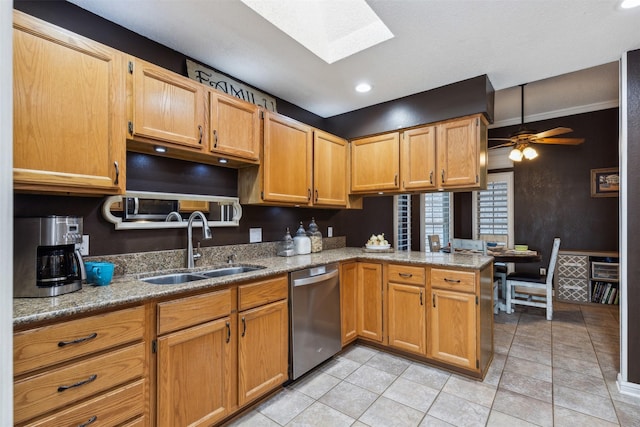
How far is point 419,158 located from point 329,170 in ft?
3.07

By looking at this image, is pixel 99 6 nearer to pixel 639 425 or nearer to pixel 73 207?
pixel 73 207

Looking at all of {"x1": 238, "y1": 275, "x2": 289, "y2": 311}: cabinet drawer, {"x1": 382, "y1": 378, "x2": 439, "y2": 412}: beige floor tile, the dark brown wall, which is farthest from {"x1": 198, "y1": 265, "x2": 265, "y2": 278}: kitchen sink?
the dark brown wall

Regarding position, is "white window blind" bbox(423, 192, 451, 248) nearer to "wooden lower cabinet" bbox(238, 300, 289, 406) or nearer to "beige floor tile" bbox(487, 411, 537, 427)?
"beige floor tile" bbox(487, 411, 537, 427)

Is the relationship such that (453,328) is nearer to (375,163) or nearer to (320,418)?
(320,418)

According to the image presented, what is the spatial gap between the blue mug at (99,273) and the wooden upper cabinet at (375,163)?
2.48m

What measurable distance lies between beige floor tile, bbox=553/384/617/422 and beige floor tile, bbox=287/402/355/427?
57.9 inches

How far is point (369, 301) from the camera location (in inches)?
116

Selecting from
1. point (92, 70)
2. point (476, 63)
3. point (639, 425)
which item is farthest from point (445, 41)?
point (639, 425)

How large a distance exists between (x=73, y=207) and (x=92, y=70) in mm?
782

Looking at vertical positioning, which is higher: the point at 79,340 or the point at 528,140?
the point at 528,140

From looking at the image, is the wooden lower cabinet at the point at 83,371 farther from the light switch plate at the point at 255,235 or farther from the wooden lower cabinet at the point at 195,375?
the light switch plate at the point at 255,235

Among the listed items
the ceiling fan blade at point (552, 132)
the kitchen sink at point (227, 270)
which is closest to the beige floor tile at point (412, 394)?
the kitchen sink at point (227, 270)

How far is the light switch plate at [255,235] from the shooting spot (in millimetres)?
2811

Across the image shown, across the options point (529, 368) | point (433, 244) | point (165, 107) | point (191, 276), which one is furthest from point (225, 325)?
point (433, 244)
